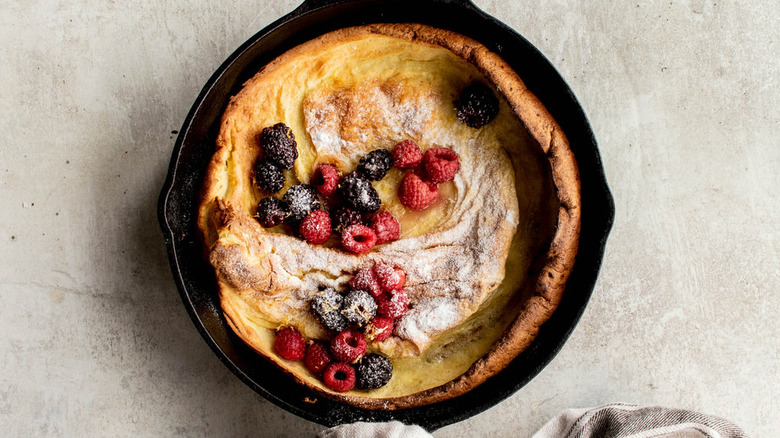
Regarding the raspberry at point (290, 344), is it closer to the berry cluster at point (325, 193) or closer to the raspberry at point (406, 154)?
the berry cluster at point (325, 193)

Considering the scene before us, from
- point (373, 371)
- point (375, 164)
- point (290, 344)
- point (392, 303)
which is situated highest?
point (375, 164)

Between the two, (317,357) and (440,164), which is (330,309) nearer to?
(317,357)

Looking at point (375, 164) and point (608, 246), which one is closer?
point (375, 164)

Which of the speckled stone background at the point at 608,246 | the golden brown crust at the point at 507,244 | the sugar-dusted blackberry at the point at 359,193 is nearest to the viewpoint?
the golden brown crust at the point at 507,244

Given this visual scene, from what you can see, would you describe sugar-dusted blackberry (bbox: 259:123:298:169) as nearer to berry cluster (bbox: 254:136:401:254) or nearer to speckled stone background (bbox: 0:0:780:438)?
berry cluster (bbox: 254:136:401:254)

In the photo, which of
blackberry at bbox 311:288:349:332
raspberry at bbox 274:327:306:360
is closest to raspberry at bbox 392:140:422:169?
blackberry at bbox 311:288:349:332

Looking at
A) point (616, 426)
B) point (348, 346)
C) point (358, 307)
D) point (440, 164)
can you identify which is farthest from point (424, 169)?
point (616, 426)

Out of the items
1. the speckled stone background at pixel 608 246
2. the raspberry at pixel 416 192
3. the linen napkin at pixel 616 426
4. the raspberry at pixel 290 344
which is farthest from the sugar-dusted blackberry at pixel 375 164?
the linen napkin at pixel 616 426
